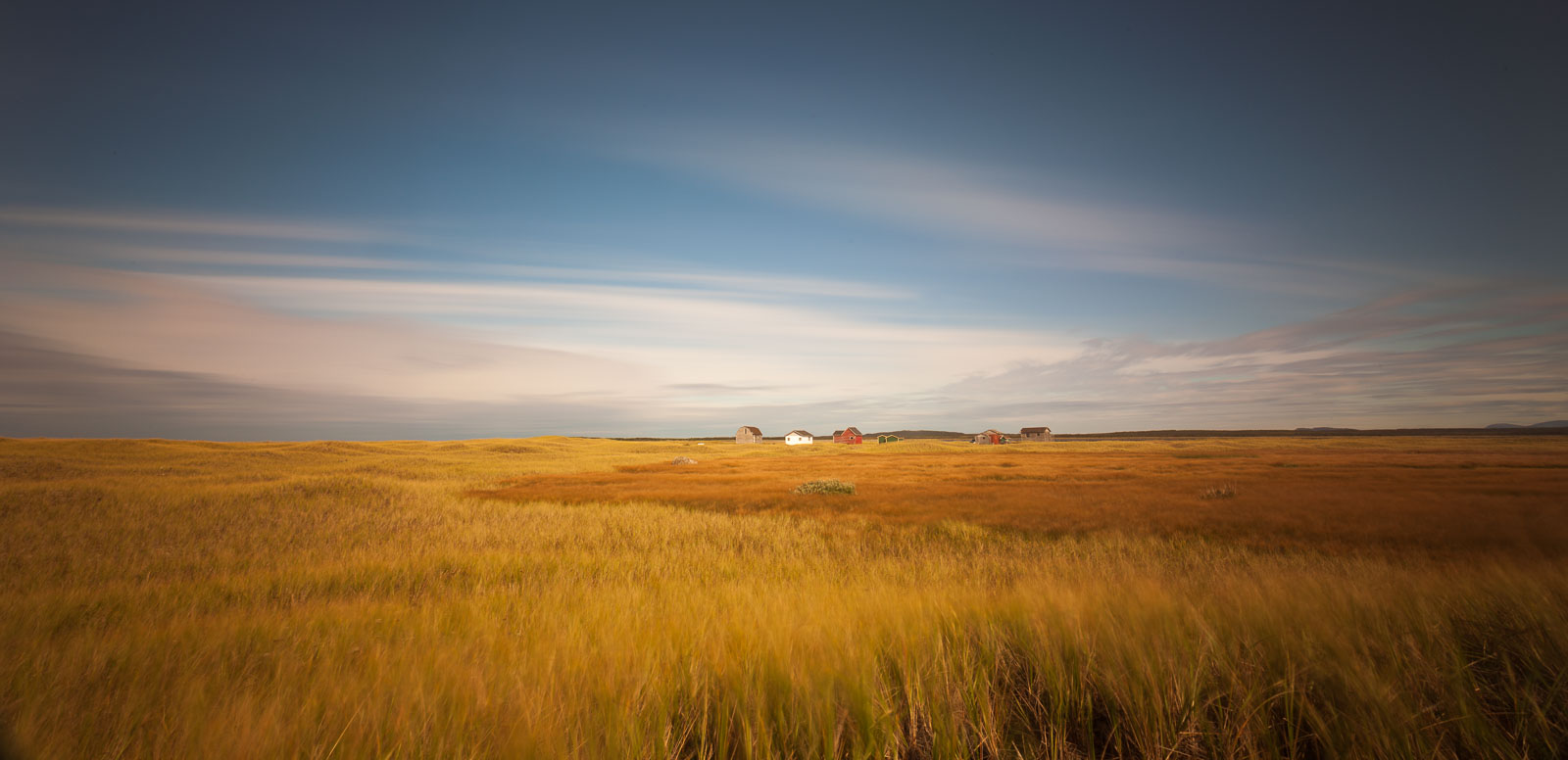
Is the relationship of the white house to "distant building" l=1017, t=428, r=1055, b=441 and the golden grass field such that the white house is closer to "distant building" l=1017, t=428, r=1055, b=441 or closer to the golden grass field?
"distant building" l=1017, t=428, r=1055, b=441

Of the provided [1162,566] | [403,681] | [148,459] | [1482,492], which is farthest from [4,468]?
[1482,492]

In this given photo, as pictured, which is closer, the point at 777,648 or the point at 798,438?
the point at 777,648

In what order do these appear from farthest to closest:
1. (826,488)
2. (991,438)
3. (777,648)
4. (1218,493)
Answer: (991,438), (826,488), (1218,493), (777,648)

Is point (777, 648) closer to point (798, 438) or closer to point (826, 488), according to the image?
point (826, 488)

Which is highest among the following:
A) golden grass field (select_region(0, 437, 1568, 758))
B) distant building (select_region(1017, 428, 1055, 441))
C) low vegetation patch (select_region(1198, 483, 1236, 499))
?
distant building (select_region(1017, 428, 1055, 441))

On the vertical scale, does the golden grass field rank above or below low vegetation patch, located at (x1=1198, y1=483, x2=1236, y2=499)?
above

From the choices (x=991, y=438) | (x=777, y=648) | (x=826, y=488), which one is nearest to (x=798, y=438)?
(x=991, y=438)

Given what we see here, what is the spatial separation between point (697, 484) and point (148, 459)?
37.4m

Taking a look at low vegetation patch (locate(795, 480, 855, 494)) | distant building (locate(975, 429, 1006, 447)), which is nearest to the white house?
distant building (locate(975, 429, 1006, 447))

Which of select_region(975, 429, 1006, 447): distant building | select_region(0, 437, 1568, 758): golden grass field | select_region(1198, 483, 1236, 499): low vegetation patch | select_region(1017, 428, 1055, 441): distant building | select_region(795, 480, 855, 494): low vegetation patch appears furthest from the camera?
select_region(1017, 428, 1055, 441): distant building

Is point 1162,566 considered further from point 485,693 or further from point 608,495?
point 608,495

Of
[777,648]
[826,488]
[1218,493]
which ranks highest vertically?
[777,648]

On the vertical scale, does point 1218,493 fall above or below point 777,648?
below

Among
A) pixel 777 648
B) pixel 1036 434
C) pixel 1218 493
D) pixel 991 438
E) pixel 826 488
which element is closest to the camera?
pixel 777 648
